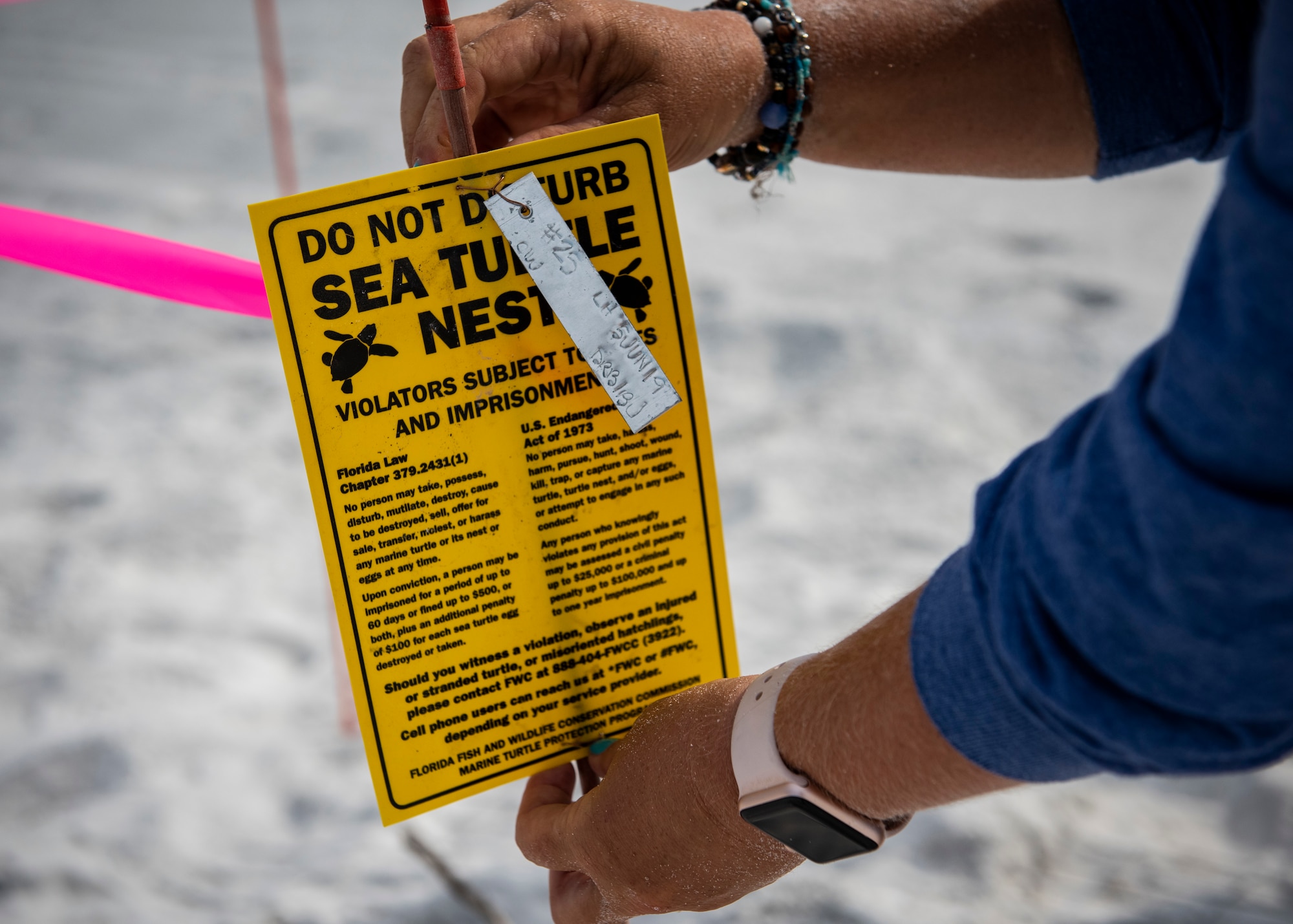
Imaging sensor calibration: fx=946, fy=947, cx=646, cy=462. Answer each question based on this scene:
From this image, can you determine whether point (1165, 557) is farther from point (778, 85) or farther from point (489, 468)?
point (778, 85)

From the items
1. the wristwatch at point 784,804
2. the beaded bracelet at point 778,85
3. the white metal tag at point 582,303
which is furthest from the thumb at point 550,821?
the beaded bracelet at point 778,85

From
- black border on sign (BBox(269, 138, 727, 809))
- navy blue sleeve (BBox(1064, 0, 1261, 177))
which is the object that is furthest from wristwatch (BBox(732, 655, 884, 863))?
navy blue sleeve (BBox(1064, 0, 1261, 177))

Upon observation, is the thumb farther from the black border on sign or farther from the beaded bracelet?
the beaded bracelet

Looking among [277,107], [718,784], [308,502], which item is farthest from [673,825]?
[277,107]

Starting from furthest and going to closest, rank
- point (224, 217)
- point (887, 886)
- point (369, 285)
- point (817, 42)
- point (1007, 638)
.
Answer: point (224, 217) → point (887, 886) → point (817, 42) → point (369, 285) → point (1007, 638)

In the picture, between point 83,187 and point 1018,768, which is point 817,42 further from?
point 83,187

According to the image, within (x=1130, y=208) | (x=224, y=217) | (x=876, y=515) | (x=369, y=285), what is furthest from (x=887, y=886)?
(x=224, y=217)

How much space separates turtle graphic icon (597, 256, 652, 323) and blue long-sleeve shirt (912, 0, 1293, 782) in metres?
0.25

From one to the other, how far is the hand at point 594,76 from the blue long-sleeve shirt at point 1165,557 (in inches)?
14.6

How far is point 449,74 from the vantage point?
542mm

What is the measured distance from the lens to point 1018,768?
17.6 inches

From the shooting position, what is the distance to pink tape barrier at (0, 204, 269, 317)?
2.22ft

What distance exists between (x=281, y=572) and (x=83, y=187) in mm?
1283

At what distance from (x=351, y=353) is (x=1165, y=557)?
1.43 ft
